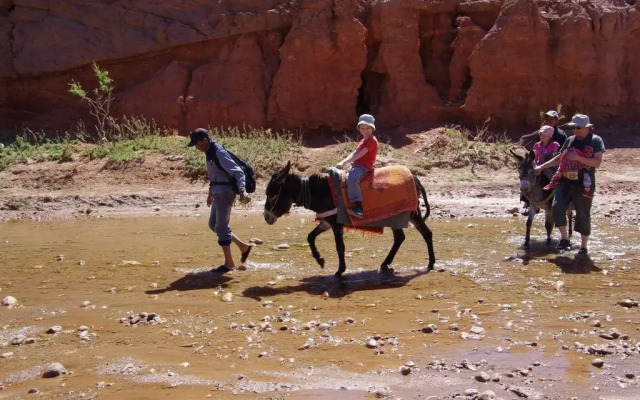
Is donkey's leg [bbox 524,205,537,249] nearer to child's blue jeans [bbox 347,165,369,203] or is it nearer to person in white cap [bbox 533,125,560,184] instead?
person in white cap [bbox 533,125,560,184]

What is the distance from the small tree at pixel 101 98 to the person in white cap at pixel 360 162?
11683mm

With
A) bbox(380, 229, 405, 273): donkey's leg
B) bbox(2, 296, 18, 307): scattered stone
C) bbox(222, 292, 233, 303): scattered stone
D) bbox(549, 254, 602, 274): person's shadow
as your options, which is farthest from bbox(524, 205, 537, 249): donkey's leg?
bbox(2, 296, 18, 307): scattered stone

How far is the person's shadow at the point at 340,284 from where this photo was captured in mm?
7895

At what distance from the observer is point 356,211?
846cm

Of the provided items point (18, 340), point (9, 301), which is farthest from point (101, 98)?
point (18, 340)

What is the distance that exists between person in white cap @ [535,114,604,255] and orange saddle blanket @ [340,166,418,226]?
87.9 inches

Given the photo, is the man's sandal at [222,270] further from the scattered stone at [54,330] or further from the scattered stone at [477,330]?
the scattered stone at [477,330]

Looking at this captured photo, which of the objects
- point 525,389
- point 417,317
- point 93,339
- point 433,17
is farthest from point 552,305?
point 433,17

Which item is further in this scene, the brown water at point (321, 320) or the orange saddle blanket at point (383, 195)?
the orange saddle blanket at point (383, 195)

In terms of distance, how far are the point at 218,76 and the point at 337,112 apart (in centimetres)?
368

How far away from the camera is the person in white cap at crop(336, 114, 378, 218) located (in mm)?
8492

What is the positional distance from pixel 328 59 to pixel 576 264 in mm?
13114

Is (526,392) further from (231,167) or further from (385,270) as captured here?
(231,167)

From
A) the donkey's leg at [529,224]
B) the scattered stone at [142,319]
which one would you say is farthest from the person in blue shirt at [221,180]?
the donkey's leg at [529,224]
